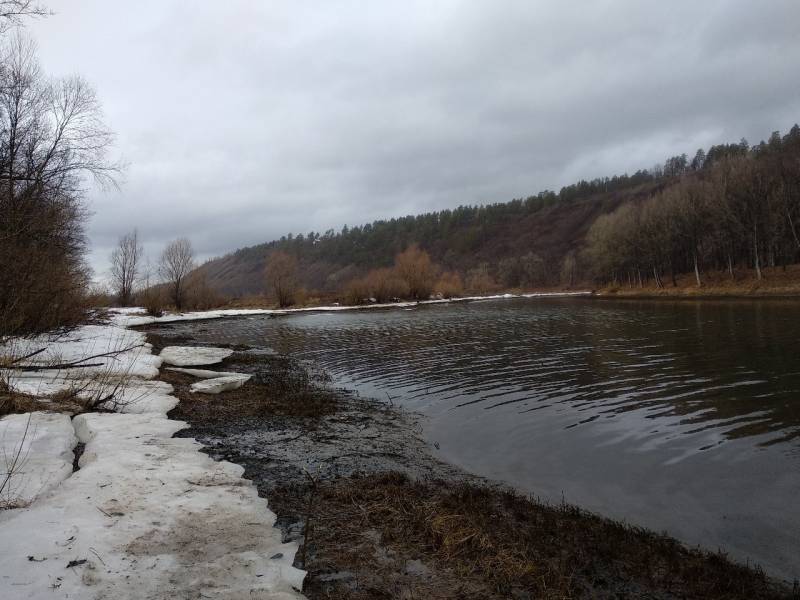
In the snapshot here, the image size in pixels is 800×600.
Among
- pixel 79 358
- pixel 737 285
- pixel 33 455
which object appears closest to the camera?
pixel 33 455

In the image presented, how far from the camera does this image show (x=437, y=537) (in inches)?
173

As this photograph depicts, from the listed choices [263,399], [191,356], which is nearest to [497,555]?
[263,399]

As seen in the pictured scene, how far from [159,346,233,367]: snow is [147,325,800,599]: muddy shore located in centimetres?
870

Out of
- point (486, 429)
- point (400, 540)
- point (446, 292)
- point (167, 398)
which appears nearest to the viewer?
point (400, 540)

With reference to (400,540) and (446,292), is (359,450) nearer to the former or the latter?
(400,540)

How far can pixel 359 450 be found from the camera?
790 centimetres

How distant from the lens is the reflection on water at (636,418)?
573 cm

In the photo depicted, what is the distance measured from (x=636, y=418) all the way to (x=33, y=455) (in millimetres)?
10281

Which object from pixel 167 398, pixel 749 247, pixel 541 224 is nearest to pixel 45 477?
pixel 167 398

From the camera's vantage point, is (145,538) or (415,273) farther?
(415,273)

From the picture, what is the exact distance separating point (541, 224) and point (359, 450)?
18892 cm

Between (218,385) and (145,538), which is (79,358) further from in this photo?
(145,538)

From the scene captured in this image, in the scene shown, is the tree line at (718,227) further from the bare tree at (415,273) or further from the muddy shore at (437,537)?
the muddy shore at (437,537)

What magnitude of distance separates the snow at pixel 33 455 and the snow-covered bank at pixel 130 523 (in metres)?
0.02
